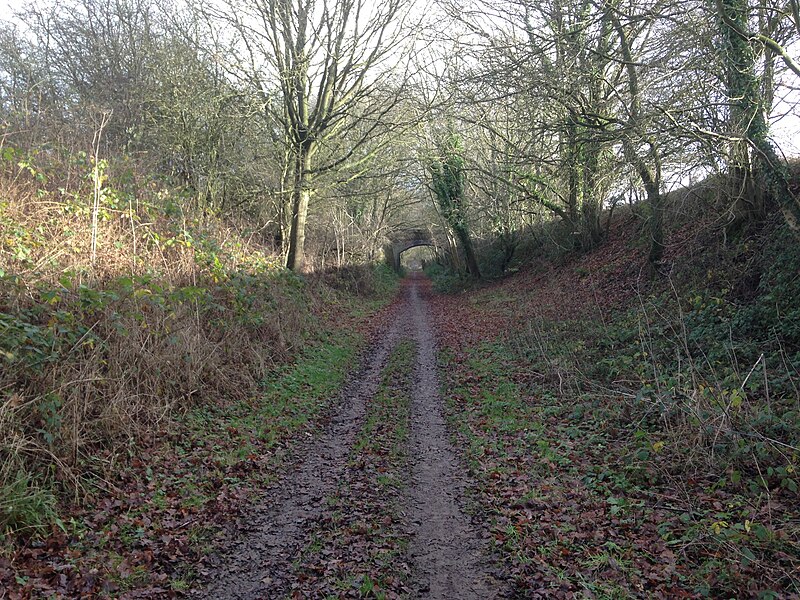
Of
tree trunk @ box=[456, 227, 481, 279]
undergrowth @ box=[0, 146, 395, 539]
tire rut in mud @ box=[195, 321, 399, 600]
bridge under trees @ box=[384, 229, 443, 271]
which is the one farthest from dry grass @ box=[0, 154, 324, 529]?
bridge under trees @ box=[384, 229, 443, 271]

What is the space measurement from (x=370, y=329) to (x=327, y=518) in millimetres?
12143

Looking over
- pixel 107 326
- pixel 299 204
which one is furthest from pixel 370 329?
A: pixel 107 326

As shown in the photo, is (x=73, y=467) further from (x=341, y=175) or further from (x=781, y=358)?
(x=341, y=175)

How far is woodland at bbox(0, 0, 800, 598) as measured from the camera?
455 centimetres

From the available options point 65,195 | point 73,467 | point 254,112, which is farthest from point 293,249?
point 73,467

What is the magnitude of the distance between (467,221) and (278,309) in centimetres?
1579

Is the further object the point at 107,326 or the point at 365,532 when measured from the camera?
the point at 107,326

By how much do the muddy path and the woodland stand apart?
77 mm

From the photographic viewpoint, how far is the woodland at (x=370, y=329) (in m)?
4.55

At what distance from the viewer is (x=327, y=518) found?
5191 millimetres

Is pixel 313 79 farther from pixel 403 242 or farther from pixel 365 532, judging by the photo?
pixel 403 242

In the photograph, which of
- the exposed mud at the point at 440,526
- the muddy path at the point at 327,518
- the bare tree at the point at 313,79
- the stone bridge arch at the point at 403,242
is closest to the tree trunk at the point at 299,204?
the bare tree at the point at 313,79

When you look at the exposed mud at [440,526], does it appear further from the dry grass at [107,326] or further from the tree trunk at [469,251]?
the tree trunk at [469,251]

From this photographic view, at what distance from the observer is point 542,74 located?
10.2 metres
